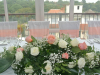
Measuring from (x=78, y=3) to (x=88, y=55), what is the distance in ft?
9.59

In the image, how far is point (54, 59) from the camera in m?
0.88

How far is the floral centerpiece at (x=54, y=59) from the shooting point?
2.83ft

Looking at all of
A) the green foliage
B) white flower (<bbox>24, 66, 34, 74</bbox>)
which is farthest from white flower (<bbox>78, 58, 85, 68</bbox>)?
the green foliage

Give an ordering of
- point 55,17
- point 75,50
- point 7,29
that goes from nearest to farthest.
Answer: point 75,50, point 7,29, point 55,17

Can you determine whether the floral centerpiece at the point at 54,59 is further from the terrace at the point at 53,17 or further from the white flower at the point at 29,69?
the terrace at the point at 53,17

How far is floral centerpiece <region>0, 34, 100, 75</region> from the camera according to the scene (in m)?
0.86

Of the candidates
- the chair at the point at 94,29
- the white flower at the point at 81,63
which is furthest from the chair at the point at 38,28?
the white flower at the point at 81,63

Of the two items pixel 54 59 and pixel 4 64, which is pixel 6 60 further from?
pixel 54 59

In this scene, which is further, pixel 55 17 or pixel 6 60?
pixel 55 17

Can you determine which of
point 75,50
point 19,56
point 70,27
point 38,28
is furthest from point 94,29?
point 19,56

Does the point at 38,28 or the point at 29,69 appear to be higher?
the point at 38,28

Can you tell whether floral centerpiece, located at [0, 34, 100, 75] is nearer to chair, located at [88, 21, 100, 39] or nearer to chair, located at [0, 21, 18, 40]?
chair, located at [0, 21, 18, 40]

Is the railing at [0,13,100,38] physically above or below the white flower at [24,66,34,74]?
above

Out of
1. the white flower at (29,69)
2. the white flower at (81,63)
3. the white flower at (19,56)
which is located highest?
the white flower at (19,56)
